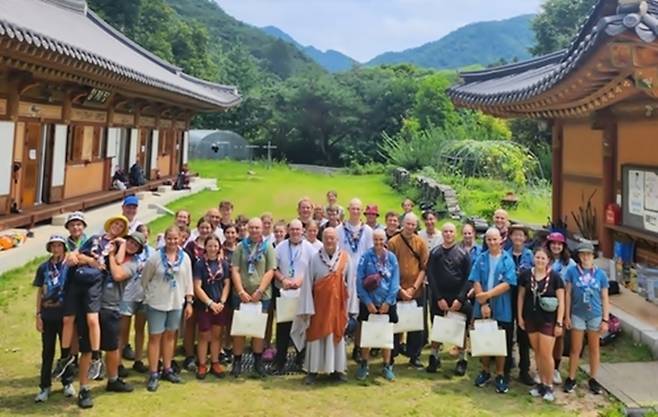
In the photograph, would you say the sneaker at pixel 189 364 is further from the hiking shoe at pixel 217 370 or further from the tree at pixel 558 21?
the tree at pixel 558 21

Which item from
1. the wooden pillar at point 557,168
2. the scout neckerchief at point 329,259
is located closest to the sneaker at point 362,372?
the scout neckerchief at point 329,259

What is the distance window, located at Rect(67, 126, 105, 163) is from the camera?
13641 millimetres

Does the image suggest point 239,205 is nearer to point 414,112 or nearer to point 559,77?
point 559,77

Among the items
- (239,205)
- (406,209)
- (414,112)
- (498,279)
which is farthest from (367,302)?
(414,112)

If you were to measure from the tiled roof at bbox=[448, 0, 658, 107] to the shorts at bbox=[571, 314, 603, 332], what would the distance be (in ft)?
7.83

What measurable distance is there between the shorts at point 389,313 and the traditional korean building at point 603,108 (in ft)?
9.65

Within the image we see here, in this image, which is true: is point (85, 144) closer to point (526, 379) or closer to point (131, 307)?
point (131, 307)

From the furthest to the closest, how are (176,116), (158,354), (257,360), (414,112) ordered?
(414,112), (176,116), (257,360), (158,354)

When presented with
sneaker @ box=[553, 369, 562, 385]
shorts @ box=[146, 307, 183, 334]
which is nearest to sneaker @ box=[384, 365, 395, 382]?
sneaker @ box=[553, 369, 562, 385]

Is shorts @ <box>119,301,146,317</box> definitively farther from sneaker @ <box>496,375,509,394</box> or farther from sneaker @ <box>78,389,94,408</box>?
sneaker @ <box>496,375,509,394</box>

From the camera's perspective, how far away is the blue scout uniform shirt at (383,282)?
537 cm

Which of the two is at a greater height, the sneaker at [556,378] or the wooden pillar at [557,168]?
the wooden pillar at [557,168]

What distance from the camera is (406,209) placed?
7.80 m

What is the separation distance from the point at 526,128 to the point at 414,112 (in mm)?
12369
